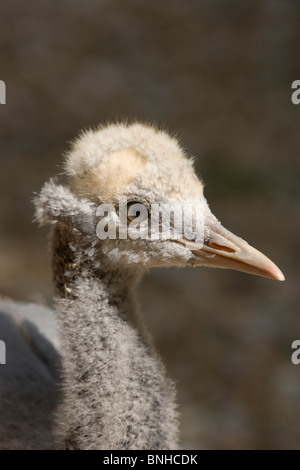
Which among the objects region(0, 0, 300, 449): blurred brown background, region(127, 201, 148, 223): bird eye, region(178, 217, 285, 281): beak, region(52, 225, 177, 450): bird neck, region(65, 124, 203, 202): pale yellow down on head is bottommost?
region(52, 225, 177, 450): bird neck

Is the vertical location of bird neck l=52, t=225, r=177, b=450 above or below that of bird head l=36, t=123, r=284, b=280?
below

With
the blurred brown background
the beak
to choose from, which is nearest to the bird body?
the beak

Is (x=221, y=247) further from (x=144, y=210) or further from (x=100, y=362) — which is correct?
(x=100, y=362)

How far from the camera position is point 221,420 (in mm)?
2855

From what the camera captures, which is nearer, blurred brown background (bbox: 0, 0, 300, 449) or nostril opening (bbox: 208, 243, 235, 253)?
nostril opening (bbox: 208, 243, 235, 253)

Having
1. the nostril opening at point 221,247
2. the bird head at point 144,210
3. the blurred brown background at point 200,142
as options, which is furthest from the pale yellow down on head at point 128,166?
the blurred brown background at point 200,142

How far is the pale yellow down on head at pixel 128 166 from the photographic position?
58.1 inches

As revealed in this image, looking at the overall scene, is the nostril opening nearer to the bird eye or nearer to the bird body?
the bird body

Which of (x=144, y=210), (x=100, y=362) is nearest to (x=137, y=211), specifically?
(x=144, y=210)

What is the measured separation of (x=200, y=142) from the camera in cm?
392

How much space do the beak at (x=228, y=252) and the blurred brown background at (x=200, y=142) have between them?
1.38 meters

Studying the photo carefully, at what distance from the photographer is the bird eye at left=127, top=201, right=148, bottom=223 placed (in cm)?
148
